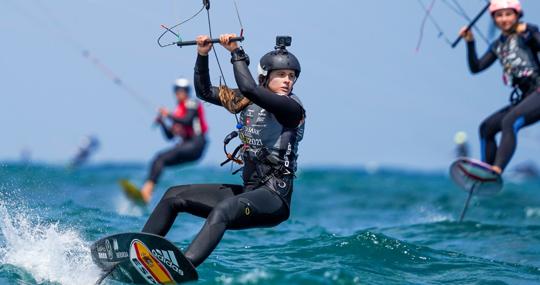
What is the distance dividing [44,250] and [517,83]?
5988 mm

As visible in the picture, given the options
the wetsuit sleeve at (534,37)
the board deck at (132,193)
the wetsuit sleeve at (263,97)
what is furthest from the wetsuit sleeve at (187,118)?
the wetsuit sleeve at (263,97)

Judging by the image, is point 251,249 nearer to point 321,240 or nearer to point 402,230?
point 321,240

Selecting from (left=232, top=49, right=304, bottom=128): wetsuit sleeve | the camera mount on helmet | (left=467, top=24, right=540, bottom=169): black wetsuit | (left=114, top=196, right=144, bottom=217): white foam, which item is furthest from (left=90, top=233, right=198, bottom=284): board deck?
(left=114, top=196, right=144, bottom=217): white foam

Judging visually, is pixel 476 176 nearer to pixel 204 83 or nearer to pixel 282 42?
pixel 282 42

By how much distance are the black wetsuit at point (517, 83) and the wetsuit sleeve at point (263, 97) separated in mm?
4578

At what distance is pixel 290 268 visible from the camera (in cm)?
788

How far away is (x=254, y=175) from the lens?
7.39m

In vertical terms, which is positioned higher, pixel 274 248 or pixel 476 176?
pixel 476 176

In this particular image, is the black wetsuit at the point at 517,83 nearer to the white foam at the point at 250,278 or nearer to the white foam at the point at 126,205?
the white foam at the point at 250,278

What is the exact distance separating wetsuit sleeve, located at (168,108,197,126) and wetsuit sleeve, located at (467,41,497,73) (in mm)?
6527

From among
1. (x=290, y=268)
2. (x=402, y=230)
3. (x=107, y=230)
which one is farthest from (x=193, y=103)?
(x=290, y=268)

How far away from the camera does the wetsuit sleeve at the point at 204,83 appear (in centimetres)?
743

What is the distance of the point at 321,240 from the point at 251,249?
0.68m

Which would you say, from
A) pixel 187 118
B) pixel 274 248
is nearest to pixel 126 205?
pixel 187 118
